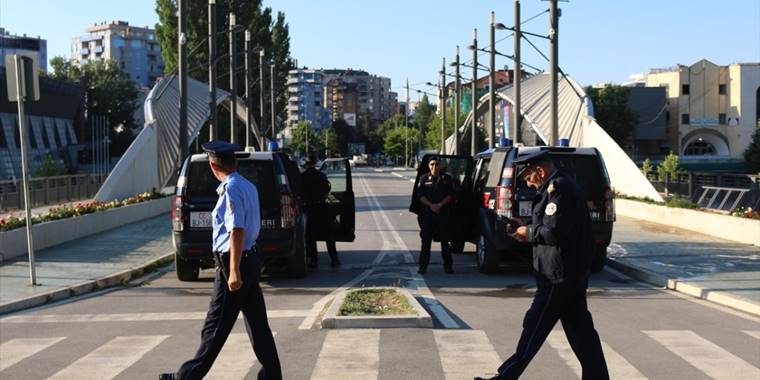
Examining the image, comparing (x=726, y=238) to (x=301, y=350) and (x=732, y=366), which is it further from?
(x=301, y=350)

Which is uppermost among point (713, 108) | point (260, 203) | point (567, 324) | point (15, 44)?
point (15, 44)

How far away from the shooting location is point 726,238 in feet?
58.0

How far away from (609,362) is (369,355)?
Answer: 2078 mm

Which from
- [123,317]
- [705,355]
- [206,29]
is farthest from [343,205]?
[206,29]

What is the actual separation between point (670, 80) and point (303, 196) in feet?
363

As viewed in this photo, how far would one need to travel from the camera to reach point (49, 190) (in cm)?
2908

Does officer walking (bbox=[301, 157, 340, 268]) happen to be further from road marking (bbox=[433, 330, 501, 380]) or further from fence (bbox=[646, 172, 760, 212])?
fence (bbox=[646, 172, 760, 212])

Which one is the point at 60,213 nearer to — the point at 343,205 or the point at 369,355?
the point at 343,205

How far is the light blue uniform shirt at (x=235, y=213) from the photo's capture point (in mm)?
5629

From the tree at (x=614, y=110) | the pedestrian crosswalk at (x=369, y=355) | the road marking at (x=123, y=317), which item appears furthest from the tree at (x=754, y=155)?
the road marking at (x=123, y=317)

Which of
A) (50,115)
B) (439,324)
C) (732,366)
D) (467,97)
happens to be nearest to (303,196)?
(439,324)

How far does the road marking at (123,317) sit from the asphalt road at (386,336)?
12 mm

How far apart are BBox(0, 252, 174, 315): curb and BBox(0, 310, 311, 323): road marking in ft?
1.76

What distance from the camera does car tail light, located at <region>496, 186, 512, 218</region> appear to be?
11805mm
